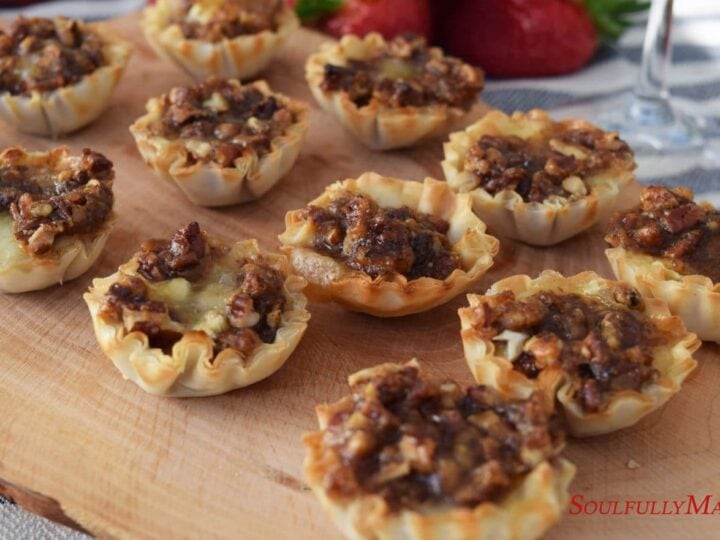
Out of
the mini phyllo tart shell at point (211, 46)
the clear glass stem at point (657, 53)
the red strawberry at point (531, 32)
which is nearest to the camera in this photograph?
the mini phyllo tart shell at point (211, 46)

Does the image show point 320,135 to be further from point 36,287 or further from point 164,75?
point 36,287

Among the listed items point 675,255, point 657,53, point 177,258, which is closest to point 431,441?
point 177,258

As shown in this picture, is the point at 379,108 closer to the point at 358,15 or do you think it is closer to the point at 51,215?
the point at 358,15

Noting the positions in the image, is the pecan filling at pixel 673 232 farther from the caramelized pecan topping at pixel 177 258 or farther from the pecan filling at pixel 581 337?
the caramelized pecan topping at pixel 177 258

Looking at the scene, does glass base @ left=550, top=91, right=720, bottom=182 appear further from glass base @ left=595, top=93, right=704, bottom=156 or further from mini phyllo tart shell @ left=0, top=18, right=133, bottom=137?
mini phyllo tart shell @ left=0, top=18, right=133, bottom=137

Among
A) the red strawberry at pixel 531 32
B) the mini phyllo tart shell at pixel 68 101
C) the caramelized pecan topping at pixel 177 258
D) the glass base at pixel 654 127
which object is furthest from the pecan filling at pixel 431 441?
the red strawberry at pixel 531 32

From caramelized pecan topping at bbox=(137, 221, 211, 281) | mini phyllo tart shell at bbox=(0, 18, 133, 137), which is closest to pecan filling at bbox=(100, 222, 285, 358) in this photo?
caramelized pecan topping at bbox=(137, 221, 211, 281)
